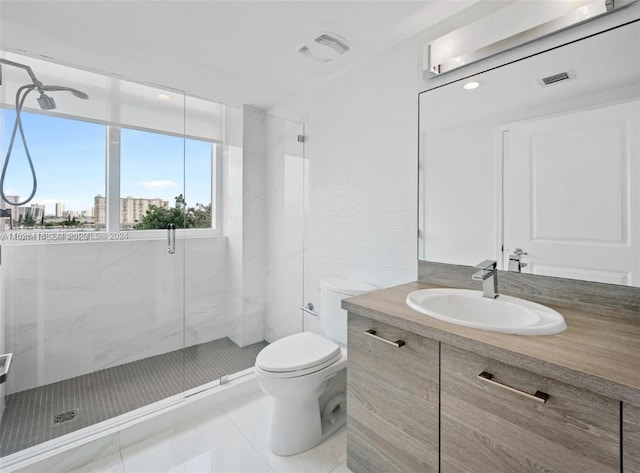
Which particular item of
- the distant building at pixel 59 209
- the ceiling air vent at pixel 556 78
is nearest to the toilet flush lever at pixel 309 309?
the distant building at pixel 59 209

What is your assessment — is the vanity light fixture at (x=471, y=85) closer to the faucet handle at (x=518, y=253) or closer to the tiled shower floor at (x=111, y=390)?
the faucet handle at (x=518, y=253)

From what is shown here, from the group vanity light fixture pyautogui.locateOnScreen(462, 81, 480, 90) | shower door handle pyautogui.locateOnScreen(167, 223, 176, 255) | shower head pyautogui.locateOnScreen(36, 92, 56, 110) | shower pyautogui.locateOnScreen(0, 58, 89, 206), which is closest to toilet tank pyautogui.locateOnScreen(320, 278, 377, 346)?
vanity light fixture pyautogui.locateOnScreen(462, 81, 480, 90)

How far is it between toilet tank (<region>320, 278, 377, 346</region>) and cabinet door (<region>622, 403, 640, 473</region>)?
3.94 ft

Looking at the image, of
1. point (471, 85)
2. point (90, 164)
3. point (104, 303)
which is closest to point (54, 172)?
point (90, 164)

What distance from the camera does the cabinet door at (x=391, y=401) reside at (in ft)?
3.52

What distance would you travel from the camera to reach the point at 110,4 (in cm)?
145

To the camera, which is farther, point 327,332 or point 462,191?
point 327,332

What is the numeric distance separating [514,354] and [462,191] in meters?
0.93

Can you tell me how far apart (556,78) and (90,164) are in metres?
2.76

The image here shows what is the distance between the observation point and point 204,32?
1660mm

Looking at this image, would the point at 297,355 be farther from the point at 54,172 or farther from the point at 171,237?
the point at 54,172

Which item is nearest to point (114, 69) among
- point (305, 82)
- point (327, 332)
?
point (305, 82)

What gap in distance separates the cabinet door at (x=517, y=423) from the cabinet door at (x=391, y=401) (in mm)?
54

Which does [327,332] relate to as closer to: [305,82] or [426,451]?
[426,451]
